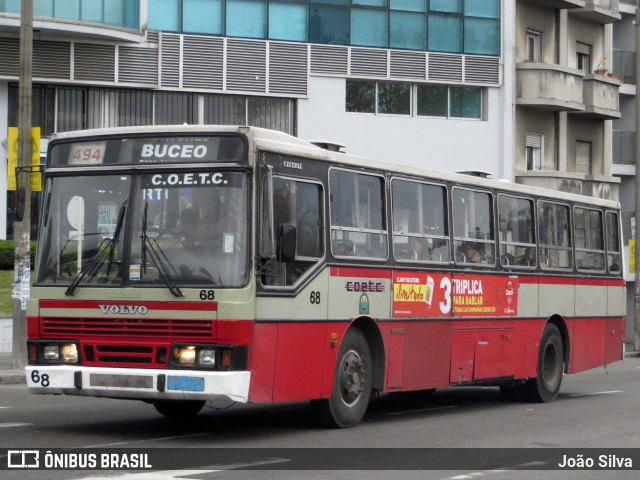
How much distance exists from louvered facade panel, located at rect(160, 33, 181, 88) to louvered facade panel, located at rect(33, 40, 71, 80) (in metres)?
2.63

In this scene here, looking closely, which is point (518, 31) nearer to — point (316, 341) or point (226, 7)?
point (226, 7)

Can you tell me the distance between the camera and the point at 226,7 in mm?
34625

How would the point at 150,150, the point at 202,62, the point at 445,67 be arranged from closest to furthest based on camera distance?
1. the point at 150,150
2. the point at 202,62
3. the point at 445,67

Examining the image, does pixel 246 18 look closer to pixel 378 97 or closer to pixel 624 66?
pixel 378 97

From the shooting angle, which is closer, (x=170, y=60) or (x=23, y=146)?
(x=23, y=146)

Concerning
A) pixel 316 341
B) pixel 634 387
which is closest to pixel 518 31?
pixel 634 387

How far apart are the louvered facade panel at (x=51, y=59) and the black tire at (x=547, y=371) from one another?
18.3 meters

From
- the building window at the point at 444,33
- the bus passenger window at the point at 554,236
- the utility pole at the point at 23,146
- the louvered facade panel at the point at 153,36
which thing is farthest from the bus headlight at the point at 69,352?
the building window at the point at 444,33

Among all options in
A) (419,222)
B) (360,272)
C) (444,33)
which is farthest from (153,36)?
(360,272)

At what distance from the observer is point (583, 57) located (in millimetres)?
45688

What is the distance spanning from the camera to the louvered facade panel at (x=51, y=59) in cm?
3234

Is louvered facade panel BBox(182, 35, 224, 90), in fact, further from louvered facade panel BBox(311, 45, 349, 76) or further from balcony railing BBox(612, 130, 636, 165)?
balcony railing BBox(612, 130, 636, 165)

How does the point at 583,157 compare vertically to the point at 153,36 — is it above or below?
below

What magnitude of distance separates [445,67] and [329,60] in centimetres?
416
